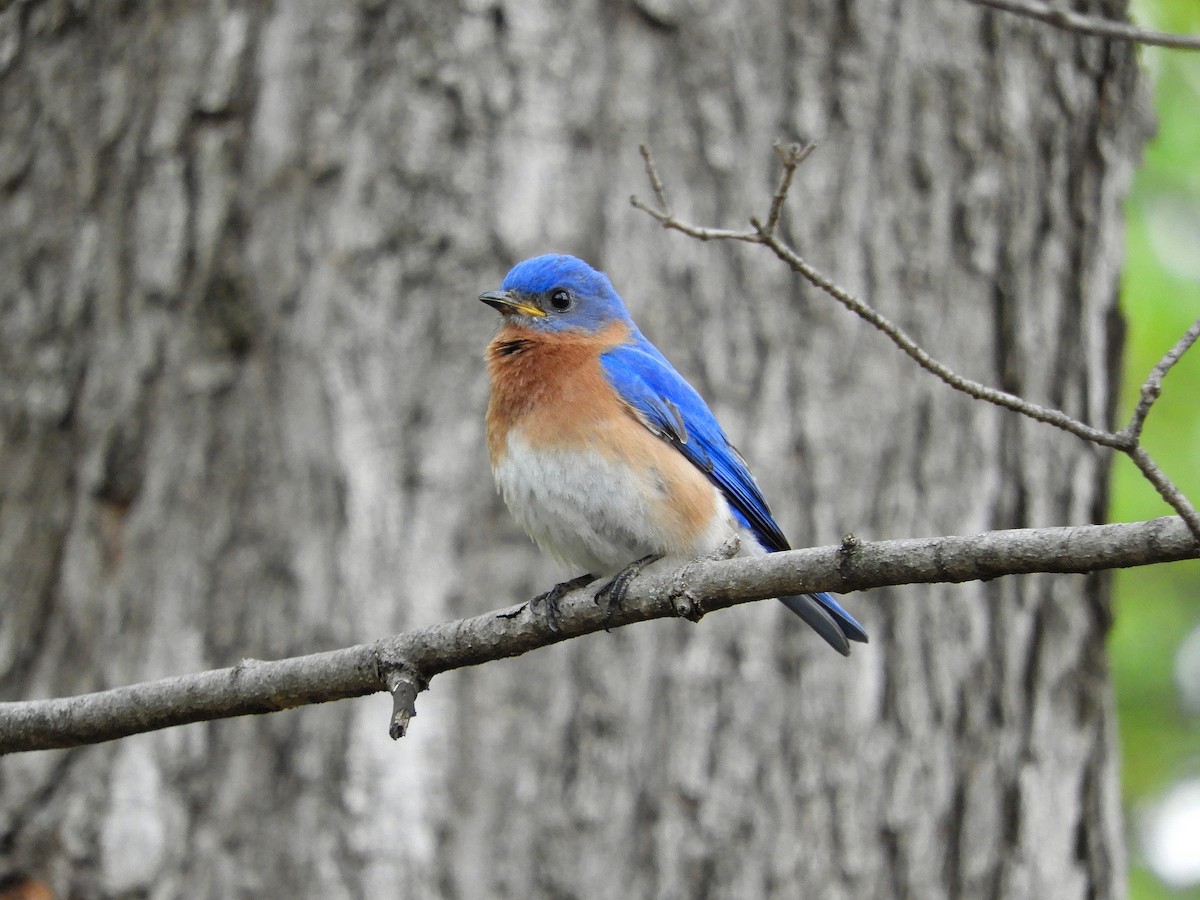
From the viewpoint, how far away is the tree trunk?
15.2ft

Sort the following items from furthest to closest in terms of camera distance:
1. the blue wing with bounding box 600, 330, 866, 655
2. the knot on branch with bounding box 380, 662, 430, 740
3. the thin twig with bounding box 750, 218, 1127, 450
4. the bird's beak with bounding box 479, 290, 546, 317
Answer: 1. the bird's beak with bounding box 479, 290, 546, 317
2. the blue wing with bounding box 600, 330, 866, 655
3. the knot on branch with bounding box 380, 662, 430, 740
4. the thin twig with bounding box 750, 218, 1127, 450

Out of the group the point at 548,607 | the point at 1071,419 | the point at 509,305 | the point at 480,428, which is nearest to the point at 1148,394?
the point at 1071,419

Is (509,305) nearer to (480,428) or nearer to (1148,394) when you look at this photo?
(480,428)

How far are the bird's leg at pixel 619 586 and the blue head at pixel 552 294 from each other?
986 mm

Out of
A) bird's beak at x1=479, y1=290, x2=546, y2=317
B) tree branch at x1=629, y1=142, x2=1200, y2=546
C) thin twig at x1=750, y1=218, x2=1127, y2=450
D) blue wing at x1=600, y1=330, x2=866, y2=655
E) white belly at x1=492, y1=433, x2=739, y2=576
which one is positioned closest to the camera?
tree branch at x1=629, y1=142, x2=1200, y2=546

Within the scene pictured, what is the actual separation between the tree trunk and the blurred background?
3.06 metres

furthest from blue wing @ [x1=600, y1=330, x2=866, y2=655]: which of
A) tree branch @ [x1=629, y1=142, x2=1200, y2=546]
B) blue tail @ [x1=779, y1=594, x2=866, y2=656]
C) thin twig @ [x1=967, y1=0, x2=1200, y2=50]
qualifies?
thin twig @ [x1=967, y1=0, x2=1200, y2=50]

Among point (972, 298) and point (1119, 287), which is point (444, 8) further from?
point (1119, 287)

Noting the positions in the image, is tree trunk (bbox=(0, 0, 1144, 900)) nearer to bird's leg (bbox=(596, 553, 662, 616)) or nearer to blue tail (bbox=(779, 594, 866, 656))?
blue tail (bbox=(779, 594, 866, 656))

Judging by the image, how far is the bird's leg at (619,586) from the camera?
304cm

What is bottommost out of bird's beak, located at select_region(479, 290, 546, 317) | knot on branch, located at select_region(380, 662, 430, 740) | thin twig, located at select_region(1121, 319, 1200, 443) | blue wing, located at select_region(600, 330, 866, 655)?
knot on branch, located at select_region(380, 662, 430, 740)

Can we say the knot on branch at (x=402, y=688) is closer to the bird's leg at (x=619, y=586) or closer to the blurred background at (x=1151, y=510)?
the bird's leg at (x=619, y=586)

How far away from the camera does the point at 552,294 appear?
4660mm

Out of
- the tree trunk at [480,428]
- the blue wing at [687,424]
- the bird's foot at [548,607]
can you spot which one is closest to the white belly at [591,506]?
the blue wing at [687,424]
